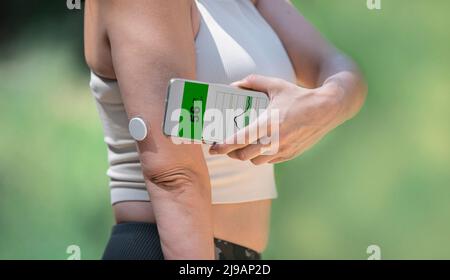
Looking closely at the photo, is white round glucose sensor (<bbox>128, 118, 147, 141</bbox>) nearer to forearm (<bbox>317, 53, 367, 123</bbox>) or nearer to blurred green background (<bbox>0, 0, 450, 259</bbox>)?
forearm (<bbox>317, 53, 367, 123</bbox>)

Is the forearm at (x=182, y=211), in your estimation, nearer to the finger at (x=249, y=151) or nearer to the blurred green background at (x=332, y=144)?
the finger at (x=249, y=151)

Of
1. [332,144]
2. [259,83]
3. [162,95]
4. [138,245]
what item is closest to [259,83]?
[259,83]

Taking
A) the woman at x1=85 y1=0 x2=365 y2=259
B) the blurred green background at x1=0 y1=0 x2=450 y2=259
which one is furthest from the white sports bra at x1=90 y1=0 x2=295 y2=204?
the blurred green background at x1=0 y1=0 x2=450 y2=259

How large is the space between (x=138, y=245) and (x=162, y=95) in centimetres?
17

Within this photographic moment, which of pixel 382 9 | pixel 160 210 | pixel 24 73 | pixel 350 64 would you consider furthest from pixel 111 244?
pixel 382 9

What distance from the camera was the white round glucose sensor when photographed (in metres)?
0.70

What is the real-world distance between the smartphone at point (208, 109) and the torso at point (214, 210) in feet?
0.30

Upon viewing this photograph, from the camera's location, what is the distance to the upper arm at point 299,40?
923mm

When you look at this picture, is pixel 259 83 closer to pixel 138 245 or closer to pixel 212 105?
pixel 212 105

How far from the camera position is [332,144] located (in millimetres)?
1177

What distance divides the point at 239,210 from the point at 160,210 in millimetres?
132

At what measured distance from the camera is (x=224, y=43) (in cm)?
78
